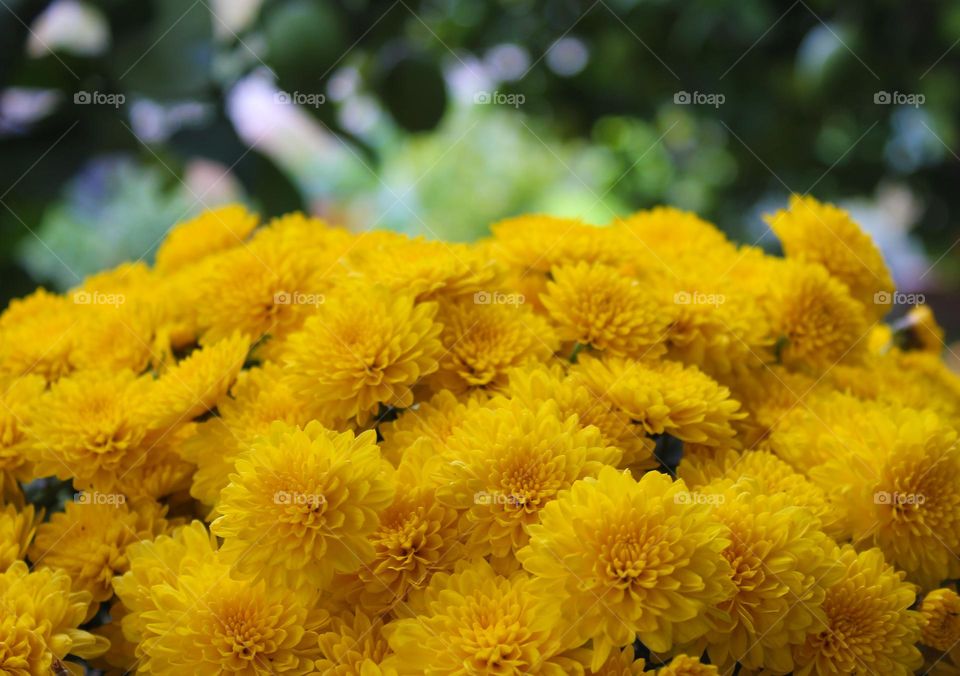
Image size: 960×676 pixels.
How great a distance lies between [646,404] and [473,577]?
0.46 ft

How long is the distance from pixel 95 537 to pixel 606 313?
0.33 meters

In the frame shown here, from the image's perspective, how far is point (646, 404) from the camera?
537mm

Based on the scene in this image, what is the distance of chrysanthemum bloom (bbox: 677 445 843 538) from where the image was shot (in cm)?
53

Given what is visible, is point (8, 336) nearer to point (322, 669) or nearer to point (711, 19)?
point (322, 669)

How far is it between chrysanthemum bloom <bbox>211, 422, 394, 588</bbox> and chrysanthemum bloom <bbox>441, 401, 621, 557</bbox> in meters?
0.04

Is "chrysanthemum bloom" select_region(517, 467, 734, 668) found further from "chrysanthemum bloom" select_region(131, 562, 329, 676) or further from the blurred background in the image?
the blurred background

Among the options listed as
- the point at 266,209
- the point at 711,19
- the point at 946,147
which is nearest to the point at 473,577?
the point at 266,209
